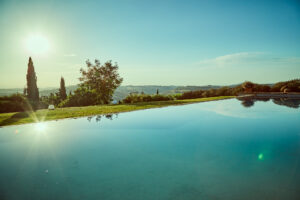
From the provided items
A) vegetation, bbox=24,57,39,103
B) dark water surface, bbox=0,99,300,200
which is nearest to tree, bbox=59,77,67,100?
vegetation, bbox=24,57,39,103

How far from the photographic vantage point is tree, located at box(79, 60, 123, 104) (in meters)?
26.4

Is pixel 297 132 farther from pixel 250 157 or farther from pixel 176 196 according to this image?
pixel 176 196

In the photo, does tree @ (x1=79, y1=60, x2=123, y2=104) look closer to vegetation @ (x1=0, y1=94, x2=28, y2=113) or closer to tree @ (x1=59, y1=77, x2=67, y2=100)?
vegetation @ (x1=0, y1=94, x2=28, y2=113)

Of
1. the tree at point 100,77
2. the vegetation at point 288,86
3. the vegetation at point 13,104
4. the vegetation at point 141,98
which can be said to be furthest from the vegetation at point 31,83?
the vegetation at point 288,86

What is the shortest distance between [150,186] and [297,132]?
26.8 feet

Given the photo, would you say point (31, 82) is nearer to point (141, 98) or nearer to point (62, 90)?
point (62, 90)

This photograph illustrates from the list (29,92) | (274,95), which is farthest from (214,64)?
(29,92)

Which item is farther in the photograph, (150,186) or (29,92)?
(29,92)

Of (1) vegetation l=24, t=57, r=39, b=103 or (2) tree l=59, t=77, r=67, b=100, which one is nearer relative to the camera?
(1) vegetation l=24, t=57, r=39, b=103

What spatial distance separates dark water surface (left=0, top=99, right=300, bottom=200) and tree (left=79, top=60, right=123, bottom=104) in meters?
Result: 18.8

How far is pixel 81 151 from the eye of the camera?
18.3ft

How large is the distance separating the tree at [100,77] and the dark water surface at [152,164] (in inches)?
739

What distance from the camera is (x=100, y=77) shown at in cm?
2662

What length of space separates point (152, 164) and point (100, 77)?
962 inches
